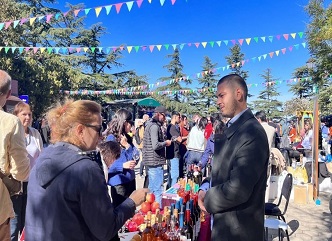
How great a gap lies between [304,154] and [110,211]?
1078cm

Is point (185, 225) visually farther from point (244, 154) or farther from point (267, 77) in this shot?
point (267, 77)

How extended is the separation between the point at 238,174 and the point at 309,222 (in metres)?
4.39

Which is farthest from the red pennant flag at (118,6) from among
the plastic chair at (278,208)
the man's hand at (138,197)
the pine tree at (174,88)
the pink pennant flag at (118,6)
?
the pine tree at (174,88)

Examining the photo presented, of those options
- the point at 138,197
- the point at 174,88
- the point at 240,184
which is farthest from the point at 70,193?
the point at 174,88

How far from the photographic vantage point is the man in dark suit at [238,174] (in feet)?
5.81

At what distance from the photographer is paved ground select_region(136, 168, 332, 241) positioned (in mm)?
4613

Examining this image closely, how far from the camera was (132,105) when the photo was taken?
78.1 ft

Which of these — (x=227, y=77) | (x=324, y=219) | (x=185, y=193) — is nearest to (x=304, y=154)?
(x=324, y=219)

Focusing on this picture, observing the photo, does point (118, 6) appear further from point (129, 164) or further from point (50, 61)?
point (50, 61)

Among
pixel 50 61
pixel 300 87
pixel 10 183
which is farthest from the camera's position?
pixel 300 87

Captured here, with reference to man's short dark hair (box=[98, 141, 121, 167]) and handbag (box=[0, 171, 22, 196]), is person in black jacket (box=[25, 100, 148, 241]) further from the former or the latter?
man's short dark hair (box=[98, 141, 121, 167])

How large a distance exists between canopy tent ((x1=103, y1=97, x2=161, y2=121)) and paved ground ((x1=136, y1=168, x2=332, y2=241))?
15.3 m

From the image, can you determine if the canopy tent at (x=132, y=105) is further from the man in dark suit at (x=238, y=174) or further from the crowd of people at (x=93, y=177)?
the man in dark suit at (x=238, y=174)

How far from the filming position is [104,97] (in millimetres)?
28109
